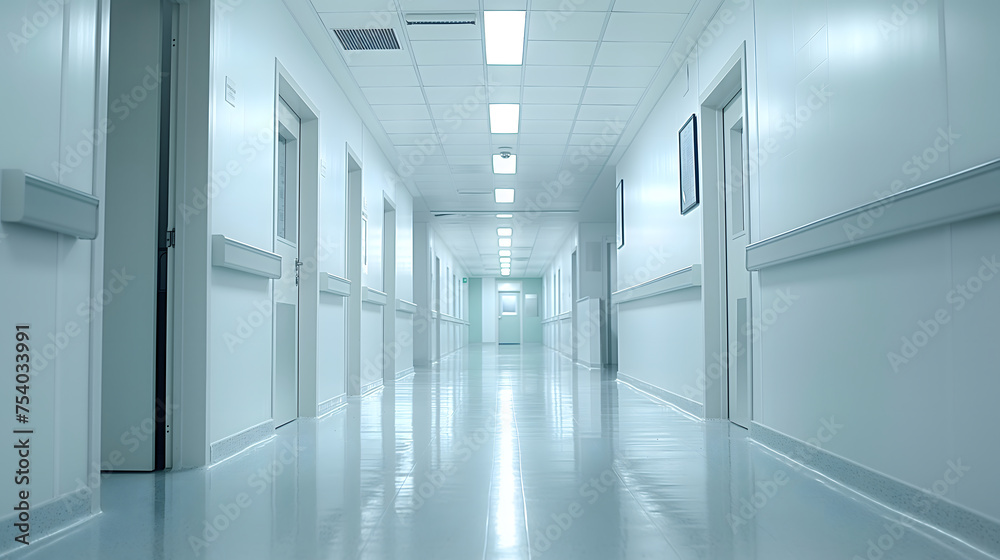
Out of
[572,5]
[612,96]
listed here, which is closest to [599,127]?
[612,96]

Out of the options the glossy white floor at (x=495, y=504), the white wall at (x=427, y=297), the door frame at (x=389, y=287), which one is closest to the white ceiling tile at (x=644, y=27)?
the glossy white floor at (x=495, y=504)

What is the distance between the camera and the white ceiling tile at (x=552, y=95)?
654 centimetres

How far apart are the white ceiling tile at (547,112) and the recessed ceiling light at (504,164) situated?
1.66 meters

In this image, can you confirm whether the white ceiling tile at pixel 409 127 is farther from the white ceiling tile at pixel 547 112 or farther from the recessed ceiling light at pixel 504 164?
the recessed ceiling light at pixel 504 164

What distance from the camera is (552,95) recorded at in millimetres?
6699

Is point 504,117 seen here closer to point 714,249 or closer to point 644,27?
point 644,27

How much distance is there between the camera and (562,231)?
16266mm

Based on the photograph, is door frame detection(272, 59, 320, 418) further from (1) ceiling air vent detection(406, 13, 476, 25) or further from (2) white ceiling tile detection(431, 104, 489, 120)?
(2) white ceiling tile detection(431, 104, 489, 120)

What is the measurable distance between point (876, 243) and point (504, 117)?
17.0 feet

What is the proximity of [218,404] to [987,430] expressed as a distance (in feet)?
11.7

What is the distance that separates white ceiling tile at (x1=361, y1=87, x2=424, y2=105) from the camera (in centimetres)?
655

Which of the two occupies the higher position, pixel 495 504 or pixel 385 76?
pixel 385 76

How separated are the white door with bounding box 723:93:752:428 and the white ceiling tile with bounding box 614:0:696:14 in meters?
0.85

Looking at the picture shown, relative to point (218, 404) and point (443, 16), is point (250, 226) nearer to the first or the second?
point (218, 404)
